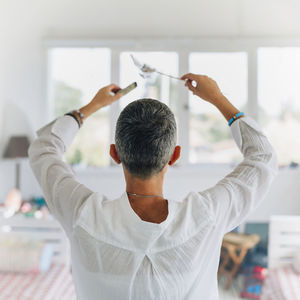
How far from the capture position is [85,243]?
53 cm

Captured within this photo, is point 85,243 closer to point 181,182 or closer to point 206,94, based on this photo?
point 206,94

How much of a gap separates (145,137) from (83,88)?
82.9 inches

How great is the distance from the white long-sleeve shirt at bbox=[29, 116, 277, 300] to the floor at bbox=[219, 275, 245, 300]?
1.80 m

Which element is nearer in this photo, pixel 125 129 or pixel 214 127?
pixel 125 129

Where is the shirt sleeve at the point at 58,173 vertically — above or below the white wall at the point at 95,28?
below

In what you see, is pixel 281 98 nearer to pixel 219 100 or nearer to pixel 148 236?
pixel 219 100

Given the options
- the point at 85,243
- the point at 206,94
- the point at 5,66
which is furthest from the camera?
the point at 5,66

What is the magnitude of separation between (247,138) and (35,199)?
2.03m

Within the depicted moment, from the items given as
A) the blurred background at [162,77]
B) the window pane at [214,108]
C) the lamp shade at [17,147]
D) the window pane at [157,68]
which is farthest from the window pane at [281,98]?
the lamp shade at [17,147]

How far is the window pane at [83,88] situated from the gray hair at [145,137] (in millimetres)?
2032

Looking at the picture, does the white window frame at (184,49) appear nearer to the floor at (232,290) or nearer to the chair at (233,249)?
the chair at (233,249)

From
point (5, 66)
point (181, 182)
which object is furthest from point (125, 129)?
point (5, 66)

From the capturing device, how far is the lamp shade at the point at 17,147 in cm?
234

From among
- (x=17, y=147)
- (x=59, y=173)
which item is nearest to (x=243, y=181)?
(x=59, y=173)
